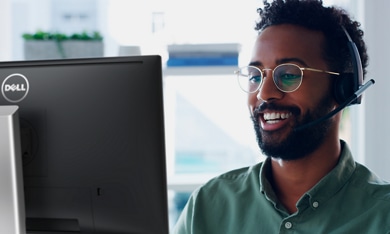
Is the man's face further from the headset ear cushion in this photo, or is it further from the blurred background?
the blurred background

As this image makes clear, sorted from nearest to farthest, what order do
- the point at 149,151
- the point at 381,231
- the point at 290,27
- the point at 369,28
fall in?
1. the point at 149,151
2. the point at 381,231
3. the point at 290,27
4. the point at 369,28

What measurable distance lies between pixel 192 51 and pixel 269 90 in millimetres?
743

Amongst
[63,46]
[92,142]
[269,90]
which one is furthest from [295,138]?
[63,46]

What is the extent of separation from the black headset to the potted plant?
1.03 m

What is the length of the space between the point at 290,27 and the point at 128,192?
0.70 metres

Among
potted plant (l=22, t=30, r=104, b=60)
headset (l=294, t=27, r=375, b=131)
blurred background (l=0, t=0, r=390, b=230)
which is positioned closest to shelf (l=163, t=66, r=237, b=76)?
blurred background (l=0, t=0, r=390, b=230)

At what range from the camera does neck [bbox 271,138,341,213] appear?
1478 millimetres

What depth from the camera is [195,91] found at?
225cm

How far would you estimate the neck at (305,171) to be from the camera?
148 cm

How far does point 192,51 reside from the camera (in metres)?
2.15

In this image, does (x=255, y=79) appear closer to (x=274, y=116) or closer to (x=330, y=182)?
(x=274, y=116)

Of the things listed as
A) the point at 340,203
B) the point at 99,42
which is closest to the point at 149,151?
the point at 340,203

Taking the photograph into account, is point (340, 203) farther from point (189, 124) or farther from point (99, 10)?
point (99, 10)

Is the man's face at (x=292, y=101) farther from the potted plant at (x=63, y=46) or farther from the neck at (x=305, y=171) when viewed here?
the potted plant at (x=63, y=46)
